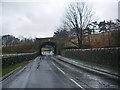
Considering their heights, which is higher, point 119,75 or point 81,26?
point 81,26

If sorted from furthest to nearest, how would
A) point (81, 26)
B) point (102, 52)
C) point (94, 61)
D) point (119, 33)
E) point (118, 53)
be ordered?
point (81, 26)
point (94, 61)
point (102, 52)
point (119, 33)
point (118, 53)

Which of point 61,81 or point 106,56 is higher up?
point 106,56

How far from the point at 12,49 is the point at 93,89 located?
9896 cm

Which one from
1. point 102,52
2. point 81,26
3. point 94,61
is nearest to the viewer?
point 102,52

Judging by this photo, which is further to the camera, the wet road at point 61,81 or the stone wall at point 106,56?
the stone wall at point 106,56

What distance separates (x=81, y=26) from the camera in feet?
165

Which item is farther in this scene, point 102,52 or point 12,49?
point 12,49

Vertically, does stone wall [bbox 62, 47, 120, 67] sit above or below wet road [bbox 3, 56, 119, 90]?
above

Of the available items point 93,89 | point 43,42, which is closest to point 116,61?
point 93,89

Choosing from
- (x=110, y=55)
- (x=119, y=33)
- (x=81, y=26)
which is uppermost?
(x=81, y=26)

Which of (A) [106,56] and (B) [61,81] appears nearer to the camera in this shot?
(B) [61,81]

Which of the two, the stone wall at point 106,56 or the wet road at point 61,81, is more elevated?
the stone wall at point 106,56

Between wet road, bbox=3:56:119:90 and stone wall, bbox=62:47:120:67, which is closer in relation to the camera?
wet road, bbox=3:56:119:90

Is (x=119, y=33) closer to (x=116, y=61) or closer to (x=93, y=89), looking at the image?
(x=116, y=61)
